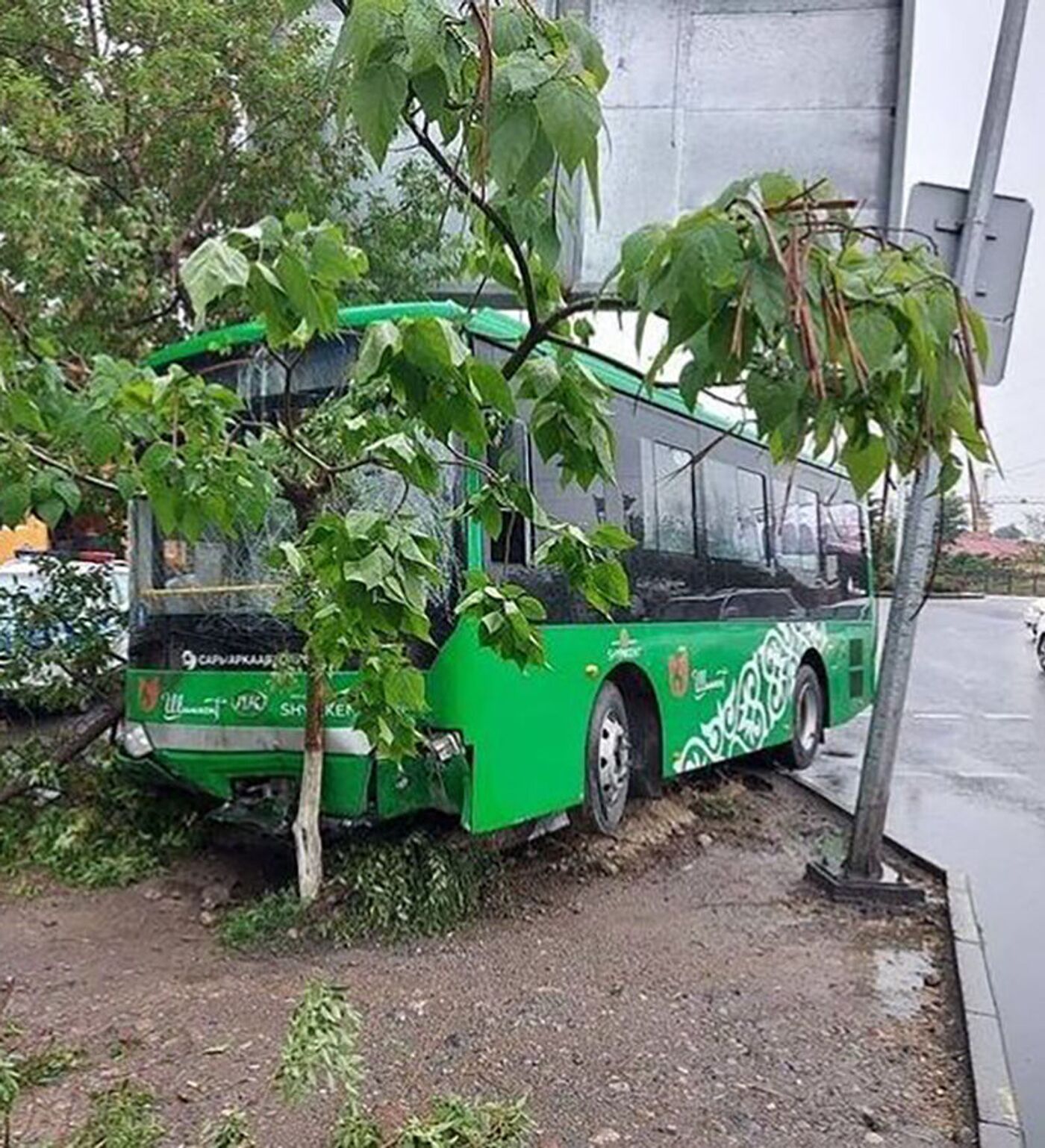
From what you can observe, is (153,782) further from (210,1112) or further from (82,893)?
(210,1112)

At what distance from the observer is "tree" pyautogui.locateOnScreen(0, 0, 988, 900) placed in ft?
5.04

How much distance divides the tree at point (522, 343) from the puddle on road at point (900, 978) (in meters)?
2.82

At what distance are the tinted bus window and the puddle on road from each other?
3161 mm

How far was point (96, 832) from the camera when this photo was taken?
21.9 ft

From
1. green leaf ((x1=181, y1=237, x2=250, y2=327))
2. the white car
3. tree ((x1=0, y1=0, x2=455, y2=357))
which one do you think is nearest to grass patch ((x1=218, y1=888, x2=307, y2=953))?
tree ((x1=0, y1=0, x2=455, y2=357))

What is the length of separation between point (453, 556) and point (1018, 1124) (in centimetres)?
297

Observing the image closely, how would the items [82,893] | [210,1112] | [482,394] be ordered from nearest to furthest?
1. [482,394]
2. [210,1112]
3. [82,893]

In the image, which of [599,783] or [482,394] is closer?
[482,394]

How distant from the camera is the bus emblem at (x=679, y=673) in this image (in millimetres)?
7168

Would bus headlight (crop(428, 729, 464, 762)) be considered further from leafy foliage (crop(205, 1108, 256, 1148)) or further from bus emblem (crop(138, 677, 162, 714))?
leafy foliage (crop(205, 1108, 256, 1148))

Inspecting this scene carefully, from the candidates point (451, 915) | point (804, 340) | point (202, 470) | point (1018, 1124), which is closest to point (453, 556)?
point (451, 915)

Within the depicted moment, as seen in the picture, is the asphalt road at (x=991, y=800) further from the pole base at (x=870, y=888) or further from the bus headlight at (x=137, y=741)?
the bus headlight at (x=137, y=741)

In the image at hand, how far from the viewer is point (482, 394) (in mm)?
2061

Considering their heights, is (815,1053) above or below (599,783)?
below
